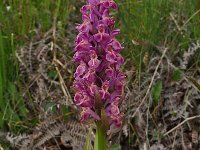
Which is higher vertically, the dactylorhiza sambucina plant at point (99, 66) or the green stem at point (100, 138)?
the dactylorhiza sambucina plant at point (99, 66)

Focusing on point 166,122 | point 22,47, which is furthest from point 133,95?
point 22,47

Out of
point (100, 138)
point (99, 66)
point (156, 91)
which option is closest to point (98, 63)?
point (99, 66)

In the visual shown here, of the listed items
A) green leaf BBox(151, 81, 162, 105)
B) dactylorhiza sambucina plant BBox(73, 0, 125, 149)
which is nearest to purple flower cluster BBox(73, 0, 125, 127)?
dactylorhiza sambucina plant BBox(73, 0, 125, 149)

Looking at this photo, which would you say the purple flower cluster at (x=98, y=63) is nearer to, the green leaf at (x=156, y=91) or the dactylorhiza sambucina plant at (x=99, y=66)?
the dactylorhiza sambucina plant at (x=99, y=66)

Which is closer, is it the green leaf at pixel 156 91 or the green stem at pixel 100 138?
the green stem at pixel 100 138

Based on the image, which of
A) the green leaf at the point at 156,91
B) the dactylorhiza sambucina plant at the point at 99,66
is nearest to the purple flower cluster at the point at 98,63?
the dactylorhiza sambucina plant at the point at 99,66

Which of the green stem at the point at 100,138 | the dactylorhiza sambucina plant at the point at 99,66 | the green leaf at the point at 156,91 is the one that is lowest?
the green leaf at the point at 156,91

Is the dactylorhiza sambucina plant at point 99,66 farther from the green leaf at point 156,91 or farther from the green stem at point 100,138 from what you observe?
the green leaf at point 156,91

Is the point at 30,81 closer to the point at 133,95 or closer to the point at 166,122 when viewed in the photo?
the point at 133,95

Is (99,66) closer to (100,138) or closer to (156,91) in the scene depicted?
(100,138)
